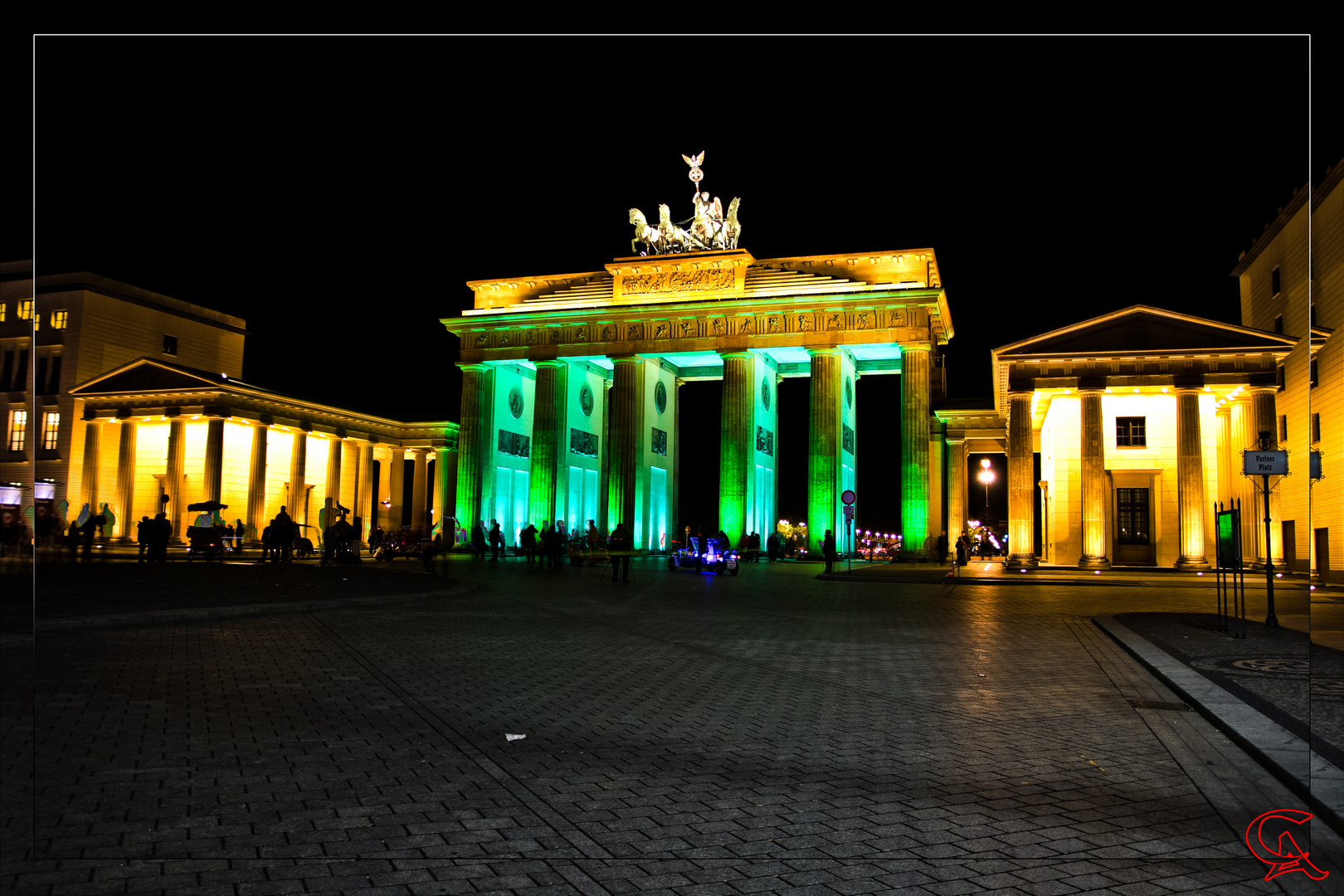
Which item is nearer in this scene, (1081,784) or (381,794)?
(381,794)

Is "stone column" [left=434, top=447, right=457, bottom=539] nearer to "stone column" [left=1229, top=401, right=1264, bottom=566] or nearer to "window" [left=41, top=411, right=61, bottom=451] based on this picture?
"window" [left=41, top=411, right=61, bottom=451]

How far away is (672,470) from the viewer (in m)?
61.4

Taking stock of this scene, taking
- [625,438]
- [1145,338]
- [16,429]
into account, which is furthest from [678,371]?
[16,429]

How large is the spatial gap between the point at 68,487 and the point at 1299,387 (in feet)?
210

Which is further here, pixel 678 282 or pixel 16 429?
pixel 678 282

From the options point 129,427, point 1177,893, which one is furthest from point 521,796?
point 129,427

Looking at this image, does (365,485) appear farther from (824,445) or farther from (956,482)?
(956,482)

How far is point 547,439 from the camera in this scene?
188 feet

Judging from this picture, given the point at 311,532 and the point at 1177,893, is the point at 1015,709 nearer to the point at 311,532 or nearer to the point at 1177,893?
the point at 1177,893

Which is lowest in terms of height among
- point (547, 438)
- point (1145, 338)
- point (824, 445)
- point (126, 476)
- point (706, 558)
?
point (706, 558)

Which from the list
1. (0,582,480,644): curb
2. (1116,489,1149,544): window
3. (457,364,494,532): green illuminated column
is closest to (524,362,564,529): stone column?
(457,364,494,532): green illuminated column

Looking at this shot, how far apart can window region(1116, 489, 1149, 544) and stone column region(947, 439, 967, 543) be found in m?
14.5

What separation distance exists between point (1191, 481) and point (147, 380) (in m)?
55.0

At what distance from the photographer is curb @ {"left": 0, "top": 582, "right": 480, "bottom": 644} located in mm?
12992
